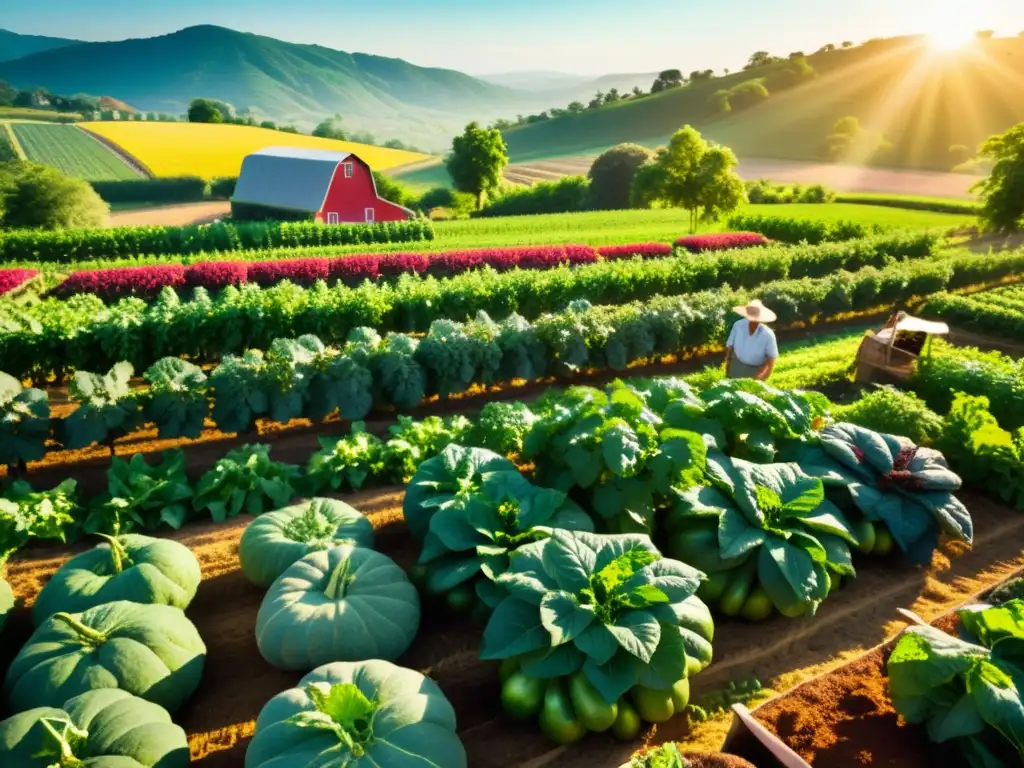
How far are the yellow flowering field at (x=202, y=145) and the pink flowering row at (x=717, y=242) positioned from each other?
43359 mm

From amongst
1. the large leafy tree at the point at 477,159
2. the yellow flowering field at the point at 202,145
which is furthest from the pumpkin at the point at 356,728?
the yellow flowering field at the point at 202,145

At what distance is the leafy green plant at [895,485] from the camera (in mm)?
5590

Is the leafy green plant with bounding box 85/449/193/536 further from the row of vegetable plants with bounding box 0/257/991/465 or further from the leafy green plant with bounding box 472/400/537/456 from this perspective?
the leafy green plant with bounding box 472/400/537/456

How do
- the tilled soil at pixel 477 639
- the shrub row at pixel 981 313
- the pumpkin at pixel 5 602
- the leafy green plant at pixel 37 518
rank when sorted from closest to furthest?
1. the tilled soil at pixel 477 639
2. the pumpkin at pixel 5 602
3. the leafy green plant at pixel 37 518
4. the shrub row at pixel 981 313

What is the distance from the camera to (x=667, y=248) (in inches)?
902

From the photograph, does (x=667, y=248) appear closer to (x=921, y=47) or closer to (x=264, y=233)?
(x=264, y=233)

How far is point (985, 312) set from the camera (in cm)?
1669

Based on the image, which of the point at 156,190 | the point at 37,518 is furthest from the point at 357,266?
the point at 156,190

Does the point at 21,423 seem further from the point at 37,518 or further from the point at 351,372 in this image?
the point at 351,372

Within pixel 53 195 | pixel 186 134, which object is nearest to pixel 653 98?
pixel 186 134

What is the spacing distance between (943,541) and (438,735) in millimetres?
5417

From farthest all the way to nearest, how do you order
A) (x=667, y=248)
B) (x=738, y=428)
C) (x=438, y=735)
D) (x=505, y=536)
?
(x=667, y=248)
(x=738, y=428)
(x=505, y=536)
(x=438, y=735)

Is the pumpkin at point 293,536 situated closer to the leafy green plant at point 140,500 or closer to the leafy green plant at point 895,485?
the leafy green plant at point 140,500

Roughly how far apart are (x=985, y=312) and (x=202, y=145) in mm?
77241
